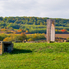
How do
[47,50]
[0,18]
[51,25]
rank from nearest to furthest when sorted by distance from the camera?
[47,50], [51,25], [0,18]

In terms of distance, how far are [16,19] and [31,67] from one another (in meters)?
166

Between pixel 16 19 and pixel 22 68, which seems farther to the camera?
pixel 16 19

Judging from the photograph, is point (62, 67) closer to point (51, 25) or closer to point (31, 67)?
point (31, 67)

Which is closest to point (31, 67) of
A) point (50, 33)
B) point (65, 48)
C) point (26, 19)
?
point (65, 48)

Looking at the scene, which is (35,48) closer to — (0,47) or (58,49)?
(58,49)

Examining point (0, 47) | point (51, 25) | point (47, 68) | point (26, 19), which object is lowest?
point (47, 68)

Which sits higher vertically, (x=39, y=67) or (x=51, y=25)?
(x=51, y=25)

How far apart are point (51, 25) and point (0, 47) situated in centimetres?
1726

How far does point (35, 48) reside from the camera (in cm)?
1545

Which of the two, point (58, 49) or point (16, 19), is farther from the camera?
point (16, 19)

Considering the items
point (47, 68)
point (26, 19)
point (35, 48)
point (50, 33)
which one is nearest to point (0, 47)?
point (35, 48)

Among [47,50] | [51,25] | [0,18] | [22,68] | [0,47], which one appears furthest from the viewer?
[0,18]

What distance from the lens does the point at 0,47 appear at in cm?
1288

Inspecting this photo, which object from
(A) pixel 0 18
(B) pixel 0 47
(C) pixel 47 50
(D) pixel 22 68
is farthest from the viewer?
(A) pixel 0 18
